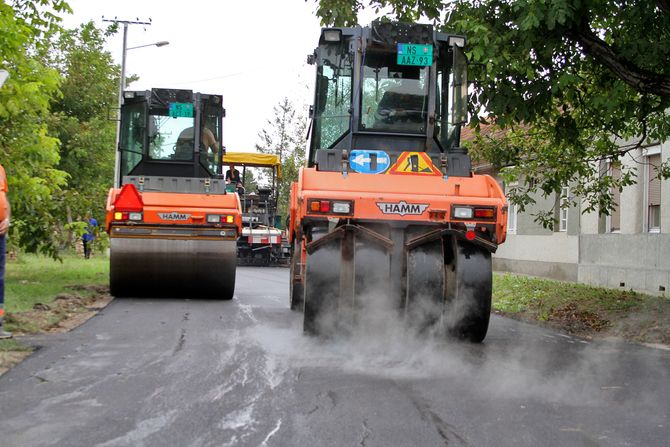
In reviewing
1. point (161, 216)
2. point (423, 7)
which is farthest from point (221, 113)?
point (423, 7)

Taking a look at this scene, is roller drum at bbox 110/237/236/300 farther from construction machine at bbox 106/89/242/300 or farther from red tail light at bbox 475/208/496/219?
red tail light at bbox 475/208/496/219

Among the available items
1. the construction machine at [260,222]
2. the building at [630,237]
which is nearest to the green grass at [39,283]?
the building at [630,237]

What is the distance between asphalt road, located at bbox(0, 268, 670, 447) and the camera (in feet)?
14.4

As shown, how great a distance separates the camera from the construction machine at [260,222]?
2717 cm

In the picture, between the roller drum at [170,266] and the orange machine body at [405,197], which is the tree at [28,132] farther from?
the orange machine body at [405,197]

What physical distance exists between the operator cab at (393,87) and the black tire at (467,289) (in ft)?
4.48

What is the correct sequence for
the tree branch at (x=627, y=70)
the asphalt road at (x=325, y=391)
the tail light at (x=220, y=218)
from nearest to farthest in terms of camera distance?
the asphalt road at (x=325, y=391)
the tree branch at (x=627, y=70)
the tail light at (x=220, y=218)

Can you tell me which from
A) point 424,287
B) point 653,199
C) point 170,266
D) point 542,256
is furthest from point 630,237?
point 424,287

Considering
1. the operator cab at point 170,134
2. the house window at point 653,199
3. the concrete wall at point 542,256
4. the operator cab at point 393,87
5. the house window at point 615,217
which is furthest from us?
the concrete wall at point 542,256

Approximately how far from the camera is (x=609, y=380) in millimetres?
6172

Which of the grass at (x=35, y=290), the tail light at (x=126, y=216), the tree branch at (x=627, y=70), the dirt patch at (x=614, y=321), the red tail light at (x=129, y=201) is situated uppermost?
the tree branch at (x=627, y=70)

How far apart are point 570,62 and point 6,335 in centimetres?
678

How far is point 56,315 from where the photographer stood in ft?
30.9

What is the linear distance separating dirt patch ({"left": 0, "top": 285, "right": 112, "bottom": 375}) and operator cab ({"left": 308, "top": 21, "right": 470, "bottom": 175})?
11.4ft
